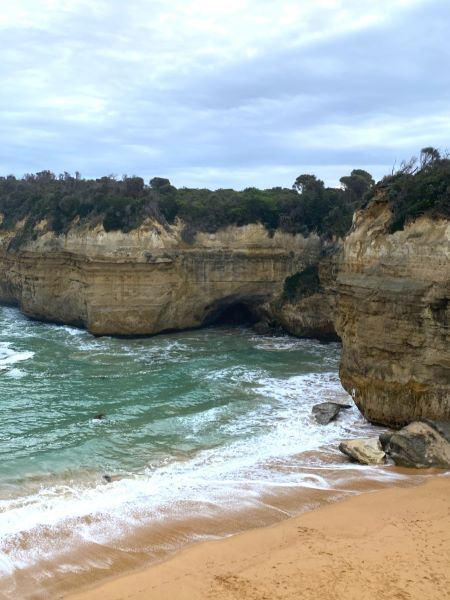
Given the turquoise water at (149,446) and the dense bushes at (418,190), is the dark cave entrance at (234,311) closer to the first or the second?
the turquoise water at (149,446)

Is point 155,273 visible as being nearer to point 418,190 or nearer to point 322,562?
point 418,190

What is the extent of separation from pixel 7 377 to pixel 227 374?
7.45m

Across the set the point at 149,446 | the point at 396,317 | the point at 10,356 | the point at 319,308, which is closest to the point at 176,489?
the point at 149,446

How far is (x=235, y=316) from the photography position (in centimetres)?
2981

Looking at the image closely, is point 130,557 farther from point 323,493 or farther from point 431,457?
point 431,457

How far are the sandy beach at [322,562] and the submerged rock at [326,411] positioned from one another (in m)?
4.45

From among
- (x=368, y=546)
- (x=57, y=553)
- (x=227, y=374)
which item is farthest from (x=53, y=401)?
(x=368, y=546)

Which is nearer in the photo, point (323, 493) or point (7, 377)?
point (323, 493)

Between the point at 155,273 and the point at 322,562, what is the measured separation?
19.0 metres

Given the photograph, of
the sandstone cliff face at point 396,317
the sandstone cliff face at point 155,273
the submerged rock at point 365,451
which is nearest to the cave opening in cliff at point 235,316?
the sandstone cliff face at point 155,273

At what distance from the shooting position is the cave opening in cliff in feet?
95.9

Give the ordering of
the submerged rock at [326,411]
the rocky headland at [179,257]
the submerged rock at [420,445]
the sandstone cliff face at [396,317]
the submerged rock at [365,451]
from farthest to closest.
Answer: the rocky headland at [179,257] → the submerged rock at [326,411] → the sandstone cliff face at [396,317] → the submerged rock at [365,451] → the submerged rock at [420,445]

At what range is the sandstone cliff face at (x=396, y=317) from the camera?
43.1 ft

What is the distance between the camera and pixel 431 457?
484 inches
